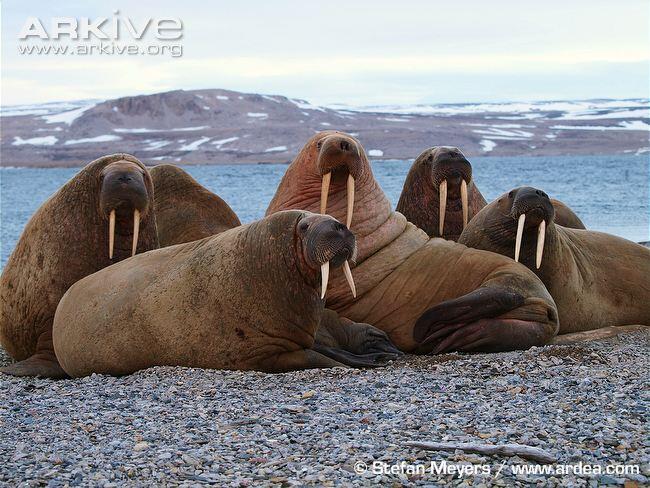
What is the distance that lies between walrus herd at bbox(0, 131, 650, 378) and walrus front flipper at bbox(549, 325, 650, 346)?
0.05 meters

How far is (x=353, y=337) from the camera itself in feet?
20.3

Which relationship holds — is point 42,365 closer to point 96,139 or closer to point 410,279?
point 410,279

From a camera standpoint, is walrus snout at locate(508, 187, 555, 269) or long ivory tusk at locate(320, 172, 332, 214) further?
long ivory tusk at locate(320, 172, 332, 214)

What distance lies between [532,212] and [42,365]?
3347mm

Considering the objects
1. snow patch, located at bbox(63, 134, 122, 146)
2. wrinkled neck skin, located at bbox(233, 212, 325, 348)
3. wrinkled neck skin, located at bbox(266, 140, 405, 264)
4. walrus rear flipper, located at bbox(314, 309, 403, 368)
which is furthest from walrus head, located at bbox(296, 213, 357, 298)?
snow patch, located at bbox(63, 134, 122, 146)

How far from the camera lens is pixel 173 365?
18.6 ft

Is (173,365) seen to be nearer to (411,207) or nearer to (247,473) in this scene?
(247,473)

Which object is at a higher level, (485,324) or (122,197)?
(122,197)

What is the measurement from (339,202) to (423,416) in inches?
109

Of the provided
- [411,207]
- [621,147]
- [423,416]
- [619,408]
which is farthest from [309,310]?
[621,147]

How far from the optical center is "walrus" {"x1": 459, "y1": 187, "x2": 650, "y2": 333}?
21.7 ft

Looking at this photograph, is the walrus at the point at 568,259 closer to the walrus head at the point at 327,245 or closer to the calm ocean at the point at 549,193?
the walrus head at the point at 327,245

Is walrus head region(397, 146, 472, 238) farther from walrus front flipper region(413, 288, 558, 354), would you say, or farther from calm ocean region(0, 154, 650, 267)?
calm ocean region(0, 154, 650, 267)

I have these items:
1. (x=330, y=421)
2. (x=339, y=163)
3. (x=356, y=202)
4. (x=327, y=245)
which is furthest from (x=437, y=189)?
(x=330, y=421)
